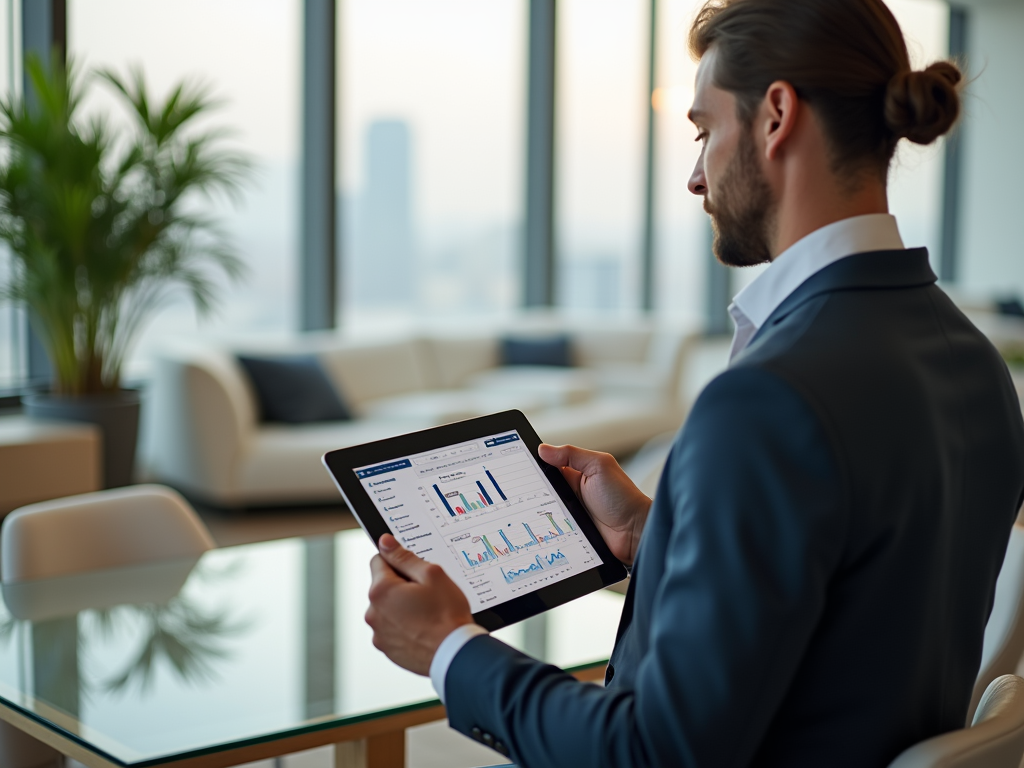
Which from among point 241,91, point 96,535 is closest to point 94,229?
point 241,91

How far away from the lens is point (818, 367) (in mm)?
933

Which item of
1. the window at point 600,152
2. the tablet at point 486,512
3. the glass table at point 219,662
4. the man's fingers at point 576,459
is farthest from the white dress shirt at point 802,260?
the window at point 600,152

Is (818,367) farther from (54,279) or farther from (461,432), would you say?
(54,279)

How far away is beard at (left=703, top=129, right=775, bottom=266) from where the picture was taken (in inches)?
41.8

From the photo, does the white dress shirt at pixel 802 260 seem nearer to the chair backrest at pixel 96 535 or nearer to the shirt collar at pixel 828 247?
the shirt collar at pixel 828 247

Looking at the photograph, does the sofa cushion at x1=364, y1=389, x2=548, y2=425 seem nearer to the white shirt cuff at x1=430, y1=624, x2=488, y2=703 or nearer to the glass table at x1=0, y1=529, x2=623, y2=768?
the glass table at x1=0, y1=529, x2=623, y2=768

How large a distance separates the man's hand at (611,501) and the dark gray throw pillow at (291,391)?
435 centimetres

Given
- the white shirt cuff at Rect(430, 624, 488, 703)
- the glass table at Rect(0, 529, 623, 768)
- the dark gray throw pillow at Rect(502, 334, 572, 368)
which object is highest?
the white shirt cuff at Rect(430, 624, 488, 703)

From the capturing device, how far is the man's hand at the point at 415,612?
3.60 ft

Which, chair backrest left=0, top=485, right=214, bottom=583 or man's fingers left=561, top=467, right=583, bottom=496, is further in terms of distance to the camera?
chair backrest left=0, top=485, right=214, bottom=583

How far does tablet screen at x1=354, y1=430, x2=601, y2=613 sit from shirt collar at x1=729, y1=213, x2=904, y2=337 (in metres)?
0.41

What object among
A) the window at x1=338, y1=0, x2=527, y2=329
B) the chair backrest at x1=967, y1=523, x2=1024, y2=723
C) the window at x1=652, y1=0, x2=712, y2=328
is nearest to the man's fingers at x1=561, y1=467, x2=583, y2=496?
the chair backrest at x1=967, y1=523, x2=1024, y2=723

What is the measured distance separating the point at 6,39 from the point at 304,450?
7.55ft

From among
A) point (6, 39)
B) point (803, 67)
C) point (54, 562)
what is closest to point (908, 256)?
point (803, 67)
